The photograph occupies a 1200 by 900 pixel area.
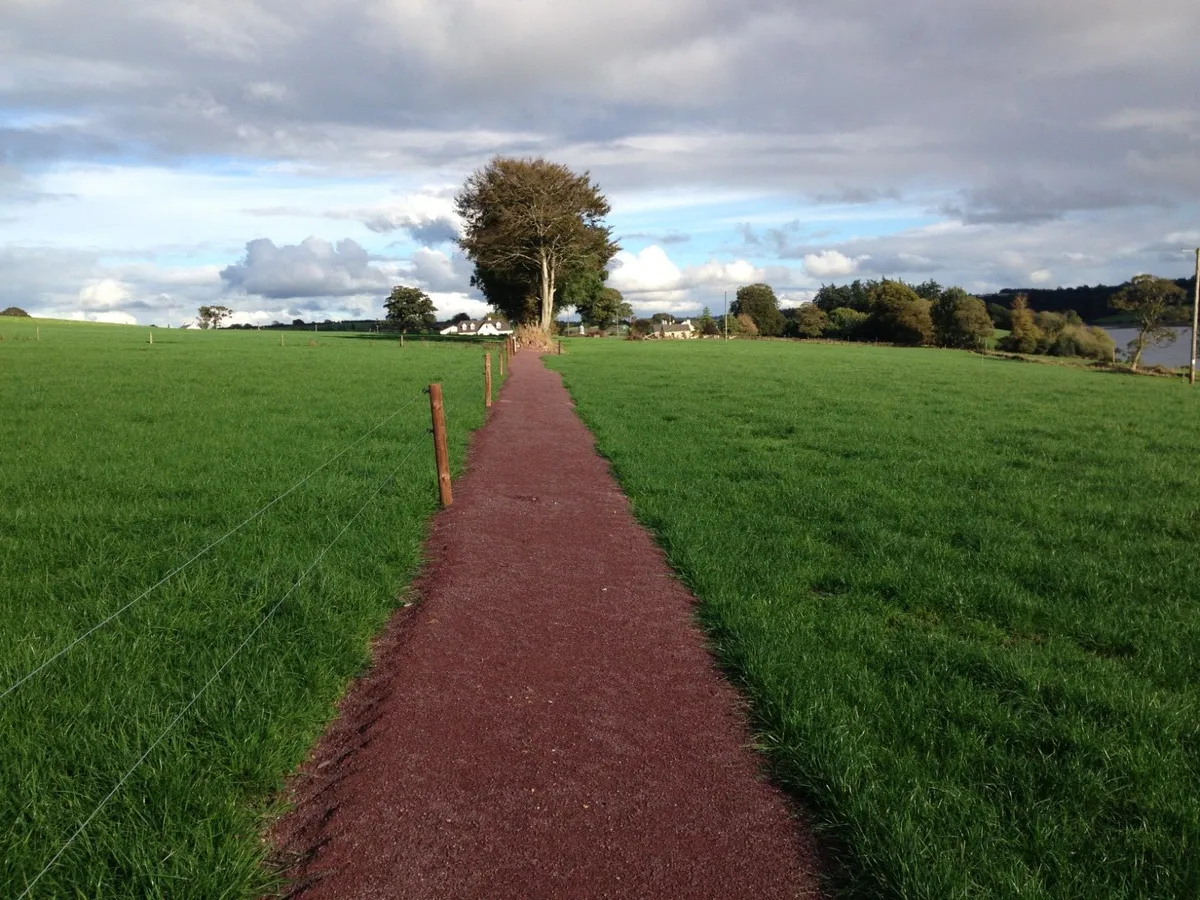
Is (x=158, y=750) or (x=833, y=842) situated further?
(x=158, y=750)

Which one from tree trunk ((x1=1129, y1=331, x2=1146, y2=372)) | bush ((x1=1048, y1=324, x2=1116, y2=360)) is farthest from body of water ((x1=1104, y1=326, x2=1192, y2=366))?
bush ((x1=1048, y1=324, x2=1116, y2=360))

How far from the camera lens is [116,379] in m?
22.3

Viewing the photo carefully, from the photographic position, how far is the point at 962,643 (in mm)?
4906

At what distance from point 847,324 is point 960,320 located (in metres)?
22.3

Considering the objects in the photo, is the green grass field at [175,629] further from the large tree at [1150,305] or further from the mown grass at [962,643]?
the large tree at [1150,305]

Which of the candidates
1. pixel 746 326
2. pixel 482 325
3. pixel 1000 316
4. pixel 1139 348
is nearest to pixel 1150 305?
pixel 1139 348

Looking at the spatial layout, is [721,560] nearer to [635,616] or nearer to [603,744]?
[635,616]

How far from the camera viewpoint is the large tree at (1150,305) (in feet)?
178

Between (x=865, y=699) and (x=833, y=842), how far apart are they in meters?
1.19

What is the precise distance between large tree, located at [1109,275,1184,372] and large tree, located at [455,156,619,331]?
1504 inches

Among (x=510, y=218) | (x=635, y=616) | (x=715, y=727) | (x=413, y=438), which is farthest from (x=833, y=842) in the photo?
(x=510, y=218)

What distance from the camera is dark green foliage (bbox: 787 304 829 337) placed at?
11200cm

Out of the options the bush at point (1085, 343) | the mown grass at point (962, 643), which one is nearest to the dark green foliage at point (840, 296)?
the bush at point (1085, 343)

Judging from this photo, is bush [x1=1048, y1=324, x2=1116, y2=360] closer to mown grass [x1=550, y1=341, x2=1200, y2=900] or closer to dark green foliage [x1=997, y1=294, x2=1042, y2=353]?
dark green foliage [x1=997, y1=294, x2=1042, y2=353]
